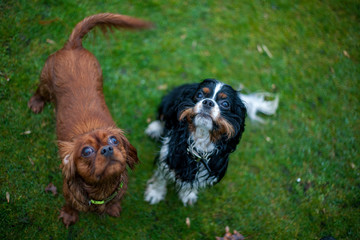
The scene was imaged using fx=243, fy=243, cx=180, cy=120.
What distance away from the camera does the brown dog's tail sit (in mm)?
3306

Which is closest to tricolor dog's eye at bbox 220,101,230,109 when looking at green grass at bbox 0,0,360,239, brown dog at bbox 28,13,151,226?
brown dog at bbox 28,13,151,226

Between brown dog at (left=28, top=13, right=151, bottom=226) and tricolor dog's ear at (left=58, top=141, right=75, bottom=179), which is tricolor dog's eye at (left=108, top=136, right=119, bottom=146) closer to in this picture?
brown dog at (left=28, top=13, right=151, bottom=226)

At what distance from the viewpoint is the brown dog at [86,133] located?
241 cm

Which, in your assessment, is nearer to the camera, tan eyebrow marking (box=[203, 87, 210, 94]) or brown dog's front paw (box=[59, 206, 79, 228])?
tan eyebrow marking (box=[203, 87, 210, 94])

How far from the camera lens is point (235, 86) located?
201 inches

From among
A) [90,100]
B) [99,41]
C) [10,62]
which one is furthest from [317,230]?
[10,62]

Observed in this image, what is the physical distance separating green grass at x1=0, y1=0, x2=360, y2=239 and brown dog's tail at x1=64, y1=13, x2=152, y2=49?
1057mm

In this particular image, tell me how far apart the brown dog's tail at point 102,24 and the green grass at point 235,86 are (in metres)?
1.06

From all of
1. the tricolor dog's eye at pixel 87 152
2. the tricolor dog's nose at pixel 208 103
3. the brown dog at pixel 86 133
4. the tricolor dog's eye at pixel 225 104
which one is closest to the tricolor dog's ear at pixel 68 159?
the brown dog at pixel 86 133

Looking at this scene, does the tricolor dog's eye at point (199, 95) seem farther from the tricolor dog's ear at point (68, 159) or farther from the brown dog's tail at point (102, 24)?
the tricolor dog's ear at point (68, 159)

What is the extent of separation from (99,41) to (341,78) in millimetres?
5421

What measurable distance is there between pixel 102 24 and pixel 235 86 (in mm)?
2866

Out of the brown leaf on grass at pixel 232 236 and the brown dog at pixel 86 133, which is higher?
the brown dog at pixel 86 133

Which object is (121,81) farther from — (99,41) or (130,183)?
(130,183)
